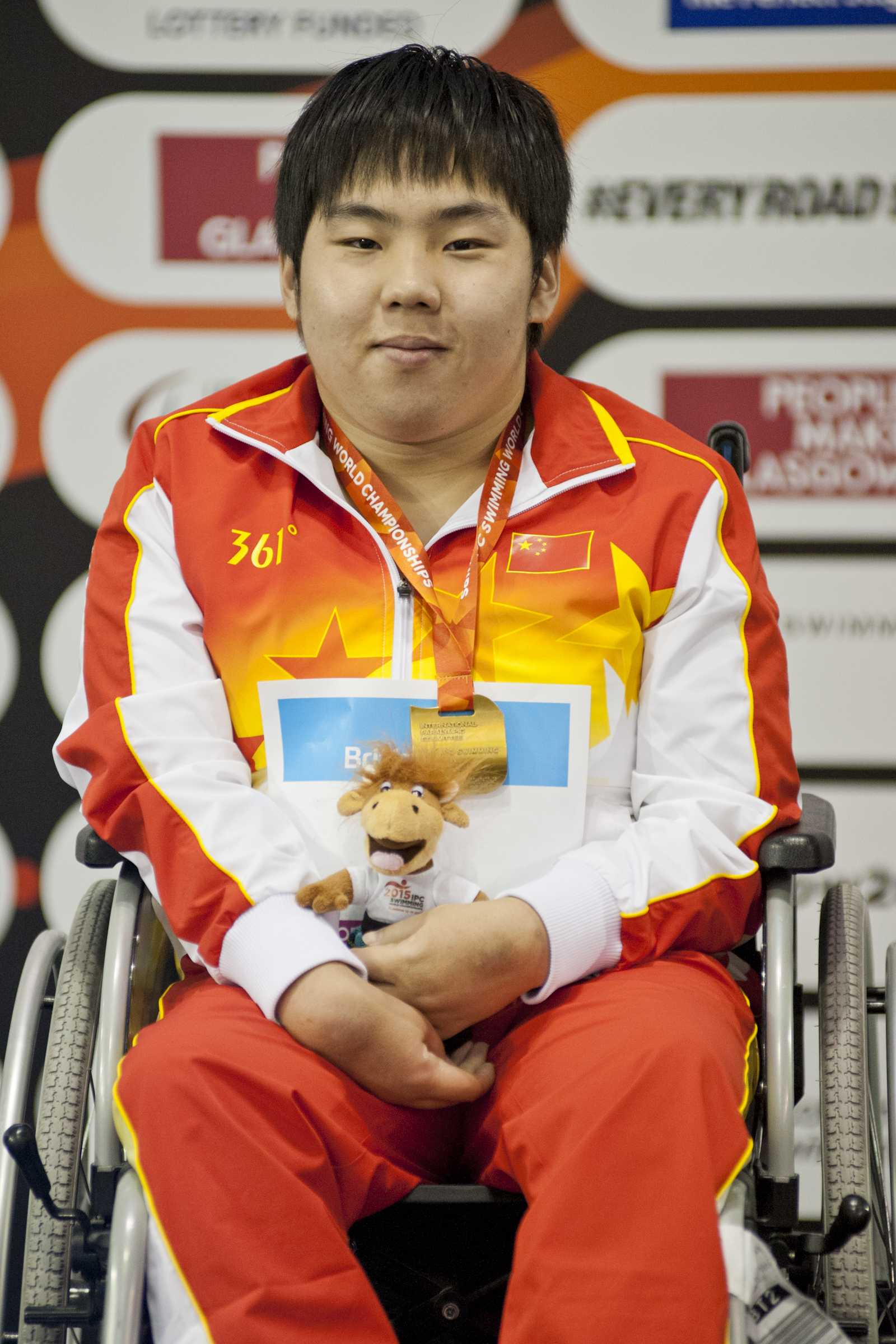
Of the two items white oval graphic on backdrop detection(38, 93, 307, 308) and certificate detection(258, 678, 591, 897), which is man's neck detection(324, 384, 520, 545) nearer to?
certificate detection(258, 678, 591, 897)

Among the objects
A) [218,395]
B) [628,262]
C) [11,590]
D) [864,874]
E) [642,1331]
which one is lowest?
[864,874]

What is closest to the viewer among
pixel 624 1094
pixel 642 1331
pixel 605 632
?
pixel 642 1331

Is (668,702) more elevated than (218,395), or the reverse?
(218,395)

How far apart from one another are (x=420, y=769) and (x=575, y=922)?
0.74 feet

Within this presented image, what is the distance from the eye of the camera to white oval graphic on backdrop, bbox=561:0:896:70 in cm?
243

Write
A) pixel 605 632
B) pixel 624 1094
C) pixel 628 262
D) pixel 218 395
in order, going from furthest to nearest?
1. pixel 628 262
2. pixel 218 395
3. pixel 605 632
4. pixel 624 1094

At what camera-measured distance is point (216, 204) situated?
252 centimetres

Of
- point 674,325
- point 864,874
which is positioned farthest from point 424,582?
point 864,874

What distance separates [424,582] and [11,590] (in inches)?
55.9

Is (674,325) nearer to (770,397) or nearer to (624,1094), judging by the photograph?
(770,397)

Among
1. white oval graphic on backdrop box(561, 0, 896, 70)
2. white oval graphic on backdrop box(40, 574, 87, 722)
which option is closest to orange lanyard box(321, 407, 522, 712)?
white oval graphic on backdrop box(40, 574, 87, 722)

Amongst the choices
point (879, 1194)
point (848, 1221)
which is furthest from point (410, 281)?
point (879, 1194)

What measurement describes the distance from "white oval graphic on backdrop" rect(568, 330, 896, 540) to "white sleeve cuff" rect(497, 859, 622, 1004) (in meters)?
1.40

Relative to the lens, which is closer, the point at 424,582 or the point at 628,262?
the point at 424,582
